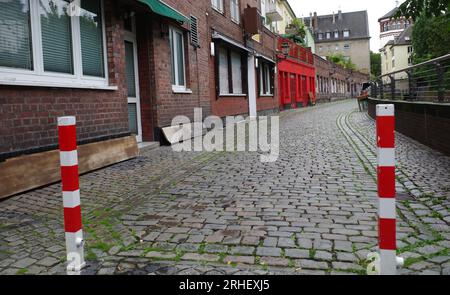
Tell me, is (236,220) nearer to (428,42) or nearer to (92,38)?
(92,38)

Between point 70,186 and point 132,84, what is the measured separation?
8.09 metres

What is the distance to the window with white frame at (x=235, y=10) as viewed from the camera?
805 inches

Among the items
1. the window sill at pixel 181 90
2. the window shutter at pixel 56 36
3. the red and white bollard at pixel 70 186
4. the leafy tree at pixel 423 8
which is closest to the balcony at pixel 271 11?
the window sill at pixel 181 90

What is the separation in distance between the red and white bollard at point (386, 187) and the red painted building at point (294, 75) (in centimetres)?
2726

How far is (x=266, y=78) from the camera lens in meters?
27.3

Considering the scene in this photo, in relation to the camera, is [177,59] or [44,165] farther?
[177,59]

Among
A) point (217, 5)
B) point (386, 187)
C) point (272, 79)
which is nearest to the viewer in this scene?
point (386, 187)

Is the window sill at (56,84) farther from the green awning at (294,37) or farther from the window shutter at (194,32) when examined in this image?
the green awning at (294,37)

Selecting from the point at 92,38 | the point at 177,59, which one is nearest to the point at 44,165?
the point at 92,38

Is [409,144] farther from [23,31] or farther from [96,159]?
[23,31]
